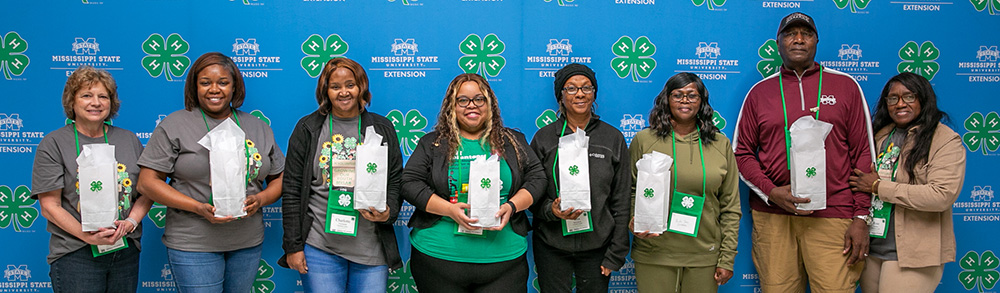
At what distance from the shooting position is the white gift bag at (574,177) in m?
2.36

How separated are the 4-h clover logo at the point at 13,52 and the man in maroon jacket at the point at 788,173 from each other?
3995 mm

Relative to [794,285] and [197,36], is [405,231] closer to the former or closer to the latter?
[197,36]

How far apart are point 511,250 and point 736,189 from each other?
1166 millimetres

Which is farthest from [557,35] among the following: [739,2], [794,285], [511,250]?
[794,285]

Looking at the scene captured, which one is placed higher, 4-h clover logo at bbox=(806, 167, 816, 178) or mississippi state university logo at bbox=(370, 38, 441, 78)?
mississippi state university logo at bbox=(370, 38, 441, 78)

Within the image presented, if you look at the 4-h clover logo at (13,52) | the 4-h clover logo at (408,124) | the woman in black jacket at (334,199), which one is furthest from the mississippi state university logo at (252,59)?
the 4-h clover logo at (13,52)

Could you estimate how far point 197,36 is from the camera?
123 inches

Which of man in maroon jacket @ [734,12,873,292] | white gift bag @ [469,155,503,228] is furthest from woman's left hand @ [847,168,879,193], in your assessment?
white gift bag @ [469,155,503,228]

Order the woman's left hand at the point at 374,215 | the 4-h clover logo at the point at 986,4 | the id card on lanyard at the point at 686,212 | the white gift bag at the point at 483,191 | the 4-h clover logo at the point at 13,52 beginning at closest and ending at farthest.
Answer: the white gift bag at the point at 483,191 → the woman's left hand at the point at 374,215 → the id card on lanyard at the point at 686,212 → the 4-h clover logo at the point at 13,52 → the 4-h clover logo at the point at 986,4

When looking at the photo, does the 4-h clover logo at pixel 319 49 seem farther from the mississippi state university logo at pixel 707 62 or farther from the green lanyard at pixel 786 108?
the green lanyard at pixel 786 108

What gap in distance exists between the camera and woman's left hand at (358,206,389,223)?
2.32 meters

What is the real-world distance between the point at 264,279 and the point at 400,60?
1.52m

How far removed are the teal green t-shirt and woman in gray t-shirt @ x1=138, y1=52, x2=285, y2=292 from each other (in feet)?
2.58

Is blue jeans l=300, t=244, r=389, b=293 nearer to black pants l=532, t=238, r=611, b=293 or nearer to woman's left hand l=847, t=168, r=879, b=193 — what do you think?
black pants l=532, t=238, r=611, b=293
